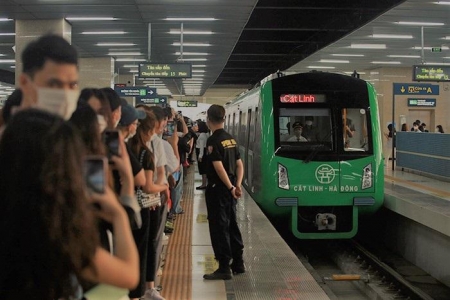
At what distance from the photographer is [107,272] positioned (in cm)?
178

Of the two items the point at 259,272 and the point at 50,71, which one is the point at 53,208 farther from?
the point at 259,272

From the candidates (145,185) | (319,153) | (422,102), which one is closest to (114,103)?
(145,185)

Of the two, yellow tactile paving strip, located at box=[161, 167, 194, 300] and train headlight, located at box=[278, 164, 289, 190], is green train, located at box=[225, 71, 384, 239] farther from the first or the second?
yellow tactile paving strip, located at box=[161, 167, 194, 300]

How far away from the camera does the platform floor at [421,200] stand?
30.1 feet

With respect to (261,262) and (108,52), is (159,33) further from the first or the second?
(261,262)

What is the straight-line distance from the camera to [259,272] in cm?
671

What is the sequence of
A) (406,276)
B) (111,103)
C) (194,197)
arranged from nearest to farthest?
(111,103), (406,276), (194,197)

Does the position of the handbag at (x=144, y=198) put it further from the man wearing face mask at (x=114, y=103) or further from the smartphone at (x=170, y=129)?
the smartphone at (x=170, y=129)

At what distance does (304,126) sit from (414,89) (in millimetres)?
11420

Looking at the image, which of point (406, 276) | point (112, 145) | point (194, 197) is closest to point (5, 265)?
point (112, 145)

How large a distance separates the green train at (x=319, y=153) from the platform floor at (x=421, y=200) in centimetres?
68

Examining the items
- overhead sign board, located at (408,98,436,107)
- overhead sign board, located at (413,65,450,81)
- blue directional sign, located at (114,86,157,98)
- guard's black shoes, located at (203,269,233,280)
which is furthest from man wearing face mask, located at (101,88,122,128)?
overhead sign board, located at (408,98,436,107)

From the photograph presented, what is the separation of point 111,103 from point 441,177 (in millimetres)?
12749

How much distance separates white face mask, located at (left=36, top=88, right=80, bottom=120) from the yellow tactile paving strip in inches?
160
